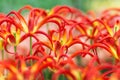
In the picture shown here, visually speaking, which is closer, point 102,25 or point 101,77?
point 101,77

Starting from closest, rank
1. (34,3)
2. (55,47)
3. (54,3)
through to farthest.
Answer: (55,47) < (34,3) < (54,3)

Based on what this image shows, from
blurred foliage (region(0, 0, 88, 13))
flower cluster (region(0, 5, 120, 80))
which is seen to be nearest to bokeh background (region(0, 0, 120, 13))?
blurred foliage (region(0, 0, 88, 13))

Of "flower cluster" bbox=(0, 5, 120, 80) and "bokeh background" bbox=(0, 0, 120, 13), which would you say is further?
"bokeh background" bbox=(0, 0, 120, 13)

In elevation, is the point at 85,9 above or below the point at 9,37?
above

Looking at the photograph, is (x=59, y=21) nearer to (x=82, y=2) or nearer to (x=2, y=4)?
(x=2, y=4)

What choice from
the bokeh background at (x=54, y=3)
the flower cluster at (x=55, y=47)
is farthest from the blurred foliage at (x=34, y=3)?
the flower cluster at (x=55, y=47)

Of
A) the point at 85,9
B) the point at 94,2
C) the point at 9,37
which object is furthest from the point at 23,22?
the point at 94,2

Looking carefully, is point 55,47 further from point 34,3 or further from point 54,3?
point 54,3

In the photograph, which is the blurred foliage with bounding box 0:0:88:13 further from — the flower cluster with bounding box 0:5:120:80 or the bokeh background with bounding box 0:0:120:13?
the flower cluster with bounding box 0:5:120:80

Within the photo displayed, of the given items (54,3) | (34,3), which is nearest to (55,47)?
(34,3)
